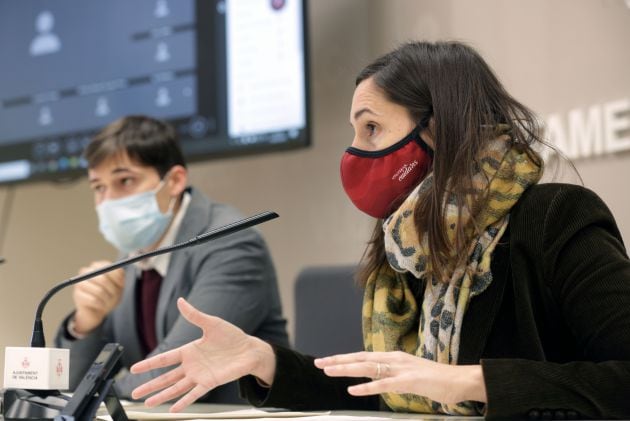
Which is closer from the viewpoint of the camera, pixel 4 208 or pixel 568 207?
pixel 568 207

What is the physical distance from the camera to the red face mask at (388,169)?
5.01 feet

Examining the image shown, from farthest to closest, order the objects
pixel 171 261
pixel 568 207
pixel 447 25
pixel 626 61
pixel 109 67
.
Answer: pixel 109 67 < pixel 447 25 < pixel 171 261 < pixel 626 61 < pixel 568 207

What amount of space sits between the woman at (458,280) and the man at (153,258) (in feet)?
2.22

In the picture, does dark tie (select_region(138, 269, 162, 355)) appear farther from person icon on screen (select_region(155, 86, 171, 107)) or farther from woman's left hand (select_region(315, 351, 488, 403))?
woman's left hand (select_region(315, 351, 488, 403))

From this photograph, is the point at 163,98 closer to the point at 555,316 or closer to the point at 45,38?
the point at 45,38

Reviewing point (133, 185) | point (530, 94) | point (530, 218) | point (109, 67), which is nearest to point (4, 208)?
point (109, 67)

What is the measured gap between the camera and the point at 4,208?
12.5 feet

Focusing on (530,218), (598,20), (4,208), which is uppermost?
(598,20)

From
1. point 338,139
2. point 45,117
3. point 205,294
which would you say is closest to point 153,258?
point 205,294

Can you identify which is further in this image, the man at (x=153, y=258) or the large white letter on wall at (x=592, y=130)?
the man at (x=153, y=258)

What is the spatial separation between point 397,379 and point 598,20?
4.65 feet

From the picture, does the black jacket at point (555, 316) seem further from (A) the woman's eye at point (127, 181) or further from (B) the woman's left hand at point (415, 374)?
(A) the woman's eye at point (127, 181)

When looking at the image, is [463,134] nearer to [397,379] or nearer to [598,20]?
[397,379]

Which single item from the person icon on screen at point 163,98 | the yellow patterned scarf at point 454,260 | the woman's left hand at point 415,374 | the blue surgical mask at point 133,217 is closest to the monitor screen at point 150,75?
the person icon on screen at point 163,98
